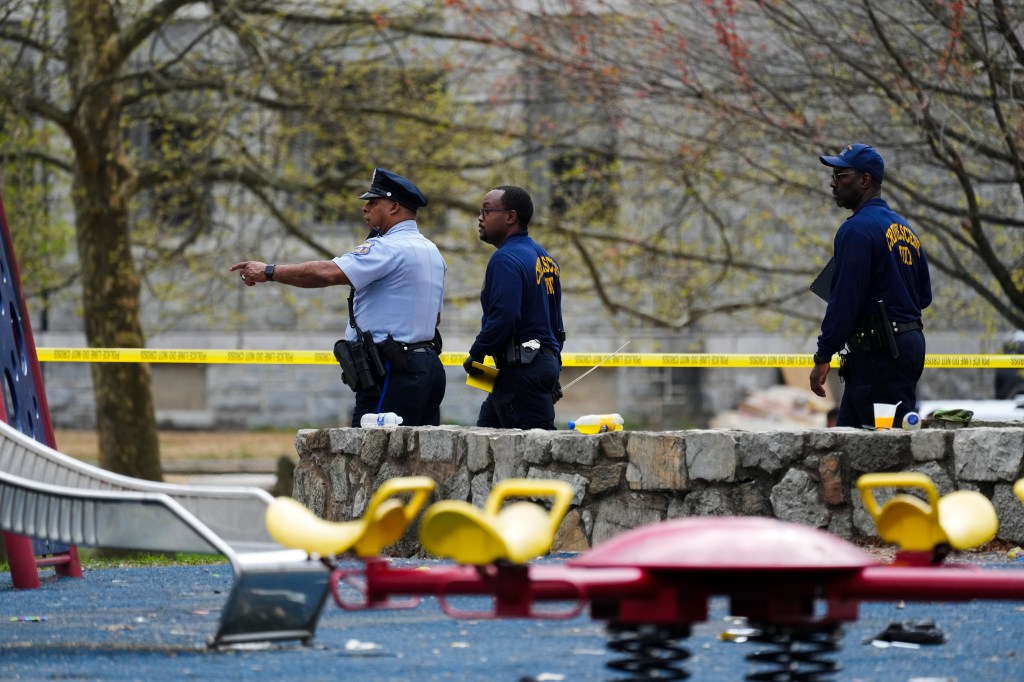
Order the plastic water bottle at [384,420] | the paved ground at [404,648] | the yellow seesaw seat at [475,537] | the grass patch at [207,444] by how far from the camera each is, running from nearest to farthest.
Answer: the yellow seesaw seat at [475,537] → the paved ground at [404,648] → the plastic water bottle at [384,420] → the grass patch at [207,444]

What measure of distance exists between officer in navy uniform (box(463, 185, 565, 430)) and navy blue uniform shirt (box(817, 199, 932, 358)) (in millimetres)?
1530

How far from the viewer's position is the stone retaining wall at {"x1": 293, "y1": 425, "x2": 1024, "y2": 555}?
26.9 feet

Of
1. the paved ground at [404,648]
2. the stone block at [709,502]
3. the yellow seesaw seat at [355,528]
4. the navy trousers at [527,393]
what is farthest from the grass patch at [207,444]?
the yellow seesaw seat at [355,528]

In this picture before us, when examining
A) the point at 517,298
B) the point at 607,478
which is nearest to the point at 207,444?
the point at 517,298

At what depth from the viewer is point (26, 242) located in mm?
15867

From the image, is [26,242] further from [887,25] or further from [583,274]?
[887,25]

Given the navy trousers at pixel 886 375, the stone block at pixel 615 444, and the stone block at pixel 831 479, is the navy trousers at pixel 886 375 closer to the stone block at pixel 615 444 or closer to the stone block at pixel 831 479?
the stone block at pixel 831 479

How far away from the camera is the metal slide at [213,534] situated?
5.21m

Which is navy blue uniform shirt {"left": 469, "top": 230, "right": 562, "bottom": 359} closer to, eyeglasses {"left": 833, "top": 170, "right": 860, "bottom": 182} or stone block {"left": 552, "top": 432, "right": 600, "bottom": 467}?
stone block {"left": 552, "top": 432, "right": 600, "bottom": 467}

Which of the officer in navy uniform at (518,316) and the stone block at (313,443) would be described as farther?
the stone block at (313,443)

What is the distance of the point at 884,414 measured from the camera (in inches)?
332

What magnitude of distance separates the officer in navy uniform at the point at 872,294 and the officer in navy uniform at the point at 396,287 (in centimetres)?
200

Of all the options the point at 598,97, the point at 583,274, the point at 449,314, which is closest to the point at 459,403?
the point at 449,314

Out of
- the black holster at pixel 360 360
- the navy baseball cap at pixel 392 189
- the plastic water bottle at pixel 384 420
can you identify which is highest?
the navy baseball cap at pixel 392 189
